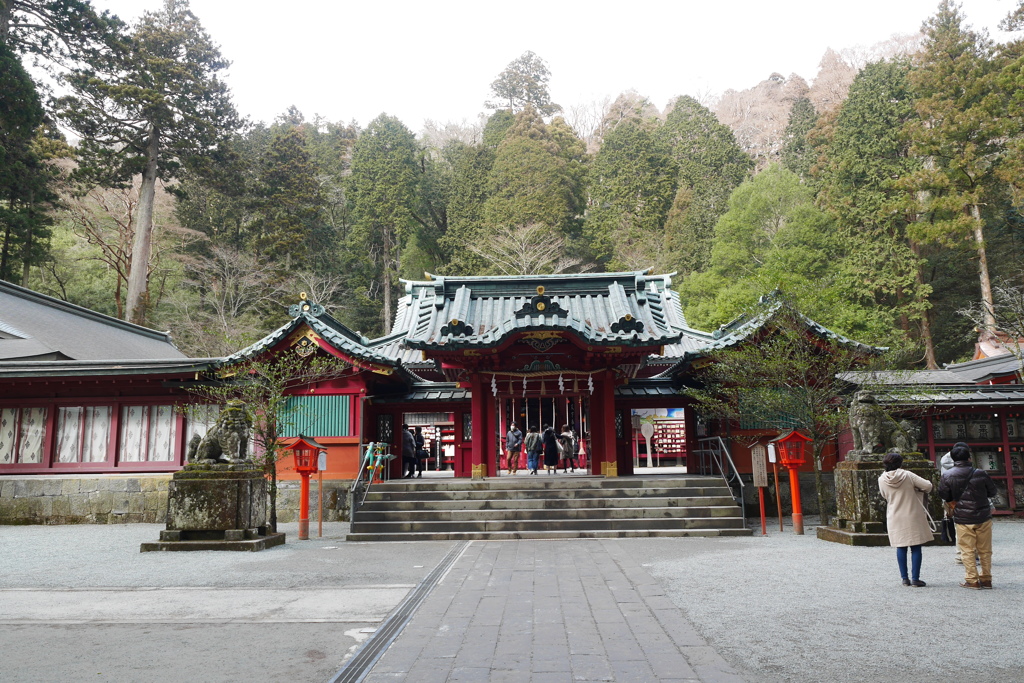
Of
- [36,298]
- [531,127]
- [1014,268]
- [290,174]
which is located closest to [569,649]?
[36,298]

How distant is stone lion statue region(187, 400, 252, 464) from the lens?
11.0 metres

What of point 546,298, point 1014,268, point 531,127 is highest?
point 531,127

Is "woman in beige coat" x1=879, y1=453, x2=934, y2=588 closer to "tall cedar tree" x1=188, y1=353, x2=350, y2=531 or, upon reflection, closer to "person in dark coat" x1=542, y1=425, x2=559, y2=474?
"tall cedar tree" x1=188, y1=353, x2=350, y2=531

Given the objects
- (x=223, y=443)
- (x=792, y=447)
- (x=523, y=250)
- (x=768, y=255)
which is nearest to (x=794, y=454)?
(x=792, y=447)

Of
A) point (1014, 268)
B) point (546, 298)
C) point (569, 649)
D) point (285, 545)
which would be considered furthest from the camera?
point (1014, 268)

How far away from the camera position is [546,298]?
47.1 ft

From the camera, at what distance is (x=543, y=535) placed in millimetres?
11883

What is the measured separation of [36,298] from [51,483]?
9650mm

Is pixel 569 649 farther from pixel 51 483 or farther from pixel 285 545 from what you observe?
pixel 51 483

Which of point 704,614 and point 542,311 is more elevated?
point 542,311

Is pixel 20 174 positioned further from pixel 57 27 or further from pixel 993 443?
pixel 993 443

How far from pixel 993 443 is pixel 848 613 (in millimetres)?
11615

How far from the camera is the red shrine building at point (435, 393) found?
1443 cm

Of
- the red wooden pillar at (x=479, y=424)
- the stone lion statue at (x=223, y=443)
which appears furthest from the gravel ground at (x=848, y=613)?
the stone lion statue at (x=223, y=443)
